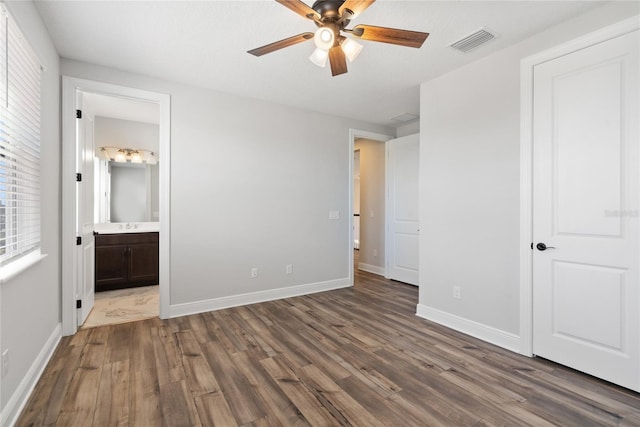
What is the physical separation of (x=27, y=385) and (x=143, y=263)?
9.25 feet

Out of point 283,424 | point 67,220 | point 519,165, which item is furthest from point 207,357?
point 519,165

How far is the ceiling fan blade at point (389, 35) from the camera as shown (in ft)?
5.94

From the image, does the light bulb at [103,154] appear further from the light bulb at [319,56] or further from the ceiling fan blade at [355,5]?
the ceiling fan blade at [355,5]

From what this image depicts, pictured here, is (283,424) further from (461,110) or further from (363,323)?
(461,110)

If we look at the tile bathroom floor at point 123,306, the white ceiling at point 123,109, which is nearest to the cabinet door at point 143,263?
the tile bathroom floor at point 123,306

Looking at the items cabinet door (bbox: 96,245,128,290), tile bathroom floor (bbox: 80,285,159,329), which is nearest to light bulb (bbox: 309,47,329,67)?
tile bathroom floor (bbox: 80,285,159,329)

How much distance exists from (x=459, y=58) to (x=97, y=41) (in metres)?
3.12

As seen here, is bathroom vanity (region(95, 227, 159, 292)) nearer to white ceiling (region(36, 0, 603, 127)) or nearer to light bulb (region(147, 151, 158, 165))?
light bulb (region(147, 151, 158, 165))

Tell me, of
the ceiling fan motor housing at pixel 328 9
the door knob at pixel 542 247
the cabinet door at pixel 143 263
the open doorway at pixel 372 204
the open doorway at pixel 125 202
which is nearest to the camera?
the ceiling fan motor housing at pixel 328 9

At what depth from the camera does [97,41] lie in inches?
98.3

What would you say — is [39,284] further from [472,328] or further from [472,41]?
[472,41]

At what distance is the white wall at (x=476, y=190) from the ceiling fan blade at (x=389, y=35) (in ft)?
4.06

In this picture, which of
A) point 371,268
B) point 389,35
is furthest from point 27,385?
point 371,268

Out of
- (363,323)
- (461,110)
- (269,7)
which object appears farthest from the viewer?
(363,323)
